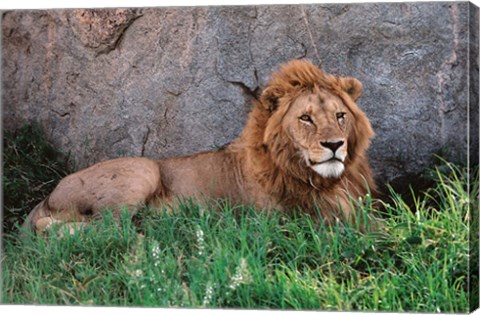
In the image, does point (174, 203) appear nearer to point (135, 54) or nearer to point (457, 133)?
point (135, 54)

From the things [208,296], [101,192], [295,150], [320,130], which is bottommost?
[208,296]

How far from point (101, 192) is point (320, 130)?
116 cm

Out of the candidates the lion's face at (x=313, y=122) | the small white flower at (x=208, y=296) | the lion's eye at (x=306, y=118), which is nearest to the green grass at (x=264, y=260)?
the small white flower at (x=208, y=296)

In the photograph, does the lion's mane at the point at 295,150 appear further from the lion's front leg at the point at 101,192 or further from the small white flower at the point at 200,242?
the lion's front leg at the point at 101,192

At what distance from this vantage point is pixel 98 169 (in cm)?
647

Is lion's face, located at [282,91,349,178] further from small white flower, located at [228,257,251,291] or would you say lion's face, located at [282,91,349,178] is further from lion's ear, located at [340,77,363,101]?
small white flower, located at [228,257,251,291]

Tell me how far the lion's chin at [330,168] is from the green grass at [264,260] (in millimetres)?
190

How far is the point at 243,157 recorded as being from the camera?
6.34 metres

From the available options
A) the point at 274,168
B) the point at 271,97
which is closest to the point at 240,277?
the point at 274,168

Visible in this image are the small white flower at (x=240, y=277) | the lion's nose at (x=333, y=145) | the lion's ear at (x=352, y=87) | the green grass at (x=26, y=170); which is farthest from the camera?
the green grass at (x=26, y=170)

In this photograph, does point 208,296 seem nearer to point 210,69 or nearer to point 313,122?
point 313,122

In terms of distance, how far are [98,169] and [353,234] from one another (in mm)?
1360

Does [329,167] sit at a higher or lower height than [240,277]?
higher

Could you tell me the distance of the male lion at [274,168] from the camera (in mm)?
6078
